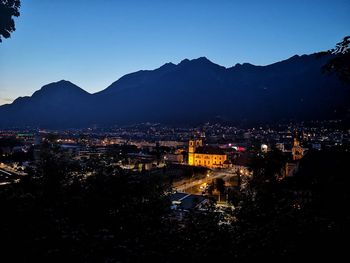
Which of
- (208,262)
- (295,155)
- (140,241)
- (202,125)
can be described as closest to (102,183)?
(140,241)

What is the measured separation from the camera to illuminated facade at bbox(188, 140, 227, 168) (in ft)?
198

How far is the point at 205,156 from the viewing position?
61.1 meters

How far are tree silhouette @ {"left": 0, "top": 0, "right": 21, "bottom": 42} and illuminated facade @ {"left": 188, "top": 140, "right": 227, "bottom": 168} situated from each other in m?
53.4

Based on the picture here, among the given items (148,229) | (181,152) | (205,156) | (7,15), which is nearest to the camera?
(148,229)

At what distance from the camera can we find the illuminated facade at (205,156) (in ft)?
198

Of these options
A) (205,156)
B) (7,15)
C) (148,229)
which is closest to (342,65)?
(148,229)

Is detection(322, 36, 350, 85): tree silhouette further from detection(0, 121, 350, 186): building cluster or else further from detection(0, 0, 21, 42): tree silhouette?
detection(0, 0, 21, 42): tree silhouette

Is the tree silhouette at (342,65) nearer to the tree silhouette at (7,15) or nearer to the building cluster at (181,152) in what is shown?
the building cluster at (181,152)

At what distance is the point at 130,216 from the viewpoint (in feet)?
23.2

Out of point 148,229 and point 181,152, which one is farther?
point 181,152

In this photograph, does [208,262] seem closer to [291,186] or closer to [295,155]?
[291,186]

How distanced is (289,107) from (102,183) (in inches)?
6519

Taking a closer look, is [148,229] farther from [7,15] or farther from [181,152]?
[181,152]

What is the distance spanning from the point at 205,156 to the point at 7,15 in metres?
55.2
